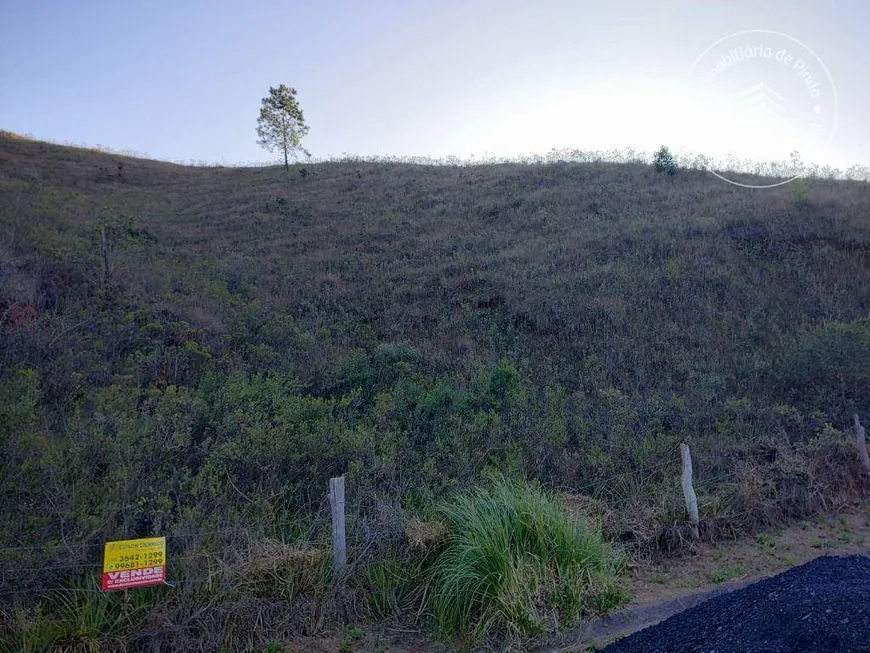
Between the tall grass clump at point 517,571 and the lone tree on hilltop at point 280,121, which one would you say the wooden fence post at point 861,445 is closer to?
the tall grass clump at point 517,571

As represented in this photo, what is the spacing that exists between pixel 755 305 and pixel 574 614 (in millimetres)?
11383

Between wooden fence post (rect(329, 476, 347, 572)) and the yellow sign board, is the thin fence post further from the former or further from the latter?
the yellow sign board

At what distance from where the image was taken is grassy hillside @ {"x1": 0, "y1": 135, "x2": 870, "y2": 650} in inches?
228

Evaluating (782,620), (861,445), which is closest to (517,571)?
(782,620)

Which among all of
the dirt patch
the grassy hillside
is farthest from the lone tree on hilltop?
the dirt patch

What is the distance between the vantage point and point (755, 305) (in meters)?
14.6

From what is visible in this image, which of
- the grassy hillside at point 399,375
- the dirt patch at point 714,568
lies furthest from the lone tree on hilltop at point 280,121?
the dirt patch at point 714,568

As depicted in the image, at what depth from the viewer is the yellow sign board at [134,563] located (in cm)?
476

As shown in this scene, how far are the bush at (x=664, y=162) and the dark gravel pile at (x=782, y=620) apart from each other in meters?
23.9

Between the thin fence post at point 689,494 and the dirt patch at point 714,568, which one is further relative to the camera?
the thin fence post at point 689,494

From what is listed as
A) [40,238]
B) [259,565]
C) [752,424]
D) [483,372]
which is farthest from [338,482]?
[40,238]

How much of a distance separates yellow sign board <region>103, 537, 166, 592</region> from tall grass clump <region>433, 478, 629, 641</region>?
7.79ft

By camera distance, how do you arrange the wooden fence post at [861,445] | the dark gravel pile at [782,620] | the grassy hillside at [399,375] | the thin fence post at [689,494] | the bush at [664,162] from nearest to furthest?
the dark gravel pile at [782,620]
the grassy hillside at [399,375]
the thin fence post at [689,494]
the wooden fence post at [861,445]
the bush at [664,162]

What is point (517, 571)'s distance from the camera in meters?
5.59
